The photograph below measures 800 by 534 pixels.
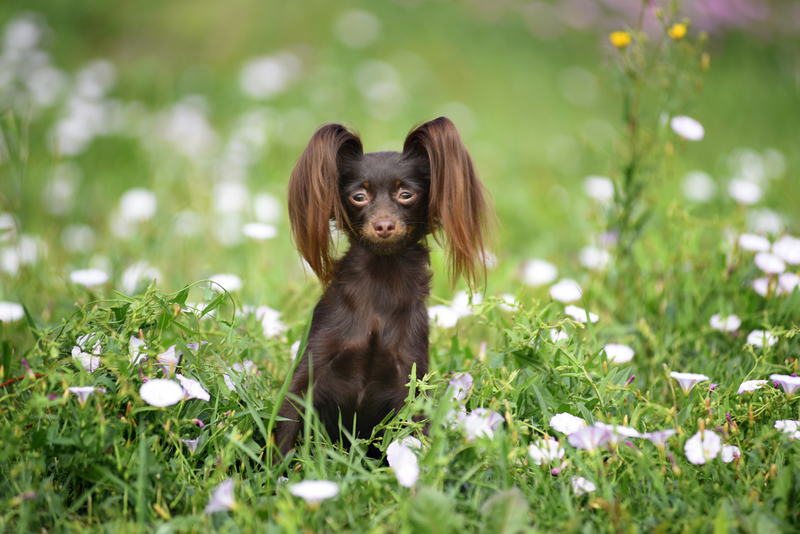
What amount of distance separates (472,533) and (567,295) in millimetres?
1279

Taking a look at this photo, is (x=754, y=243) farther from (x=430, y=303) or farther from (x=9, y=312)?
(x=9, y=312)

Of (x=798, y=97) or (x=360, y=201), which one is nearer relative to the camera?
(x=360, y=201)

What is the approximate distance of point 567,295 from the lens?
2.60 meters

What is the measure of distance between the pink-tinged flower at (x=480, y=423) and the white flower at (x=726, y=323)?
150 centimetres

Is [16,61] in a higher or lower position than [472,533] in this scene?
higher

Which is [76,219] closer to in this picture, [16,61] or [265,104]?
[16,61]

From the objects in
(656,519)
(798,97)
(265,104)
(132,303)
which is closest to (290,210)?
(132,303)

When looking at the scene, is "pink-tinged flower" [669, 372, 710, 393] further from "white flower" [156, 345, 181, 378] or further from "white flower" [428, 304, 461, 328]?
"white flower" [156, 345, 181, 378]

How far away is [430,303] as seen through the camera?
10.8 ft

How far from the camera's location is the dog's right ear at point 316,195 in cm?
195

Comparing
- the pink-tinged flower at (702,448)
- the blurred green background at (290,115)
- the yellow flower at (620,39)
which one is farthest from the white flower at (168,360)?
the yellow flower at (620,39)

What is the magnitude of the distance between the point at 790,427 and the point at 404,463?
45.3 inches

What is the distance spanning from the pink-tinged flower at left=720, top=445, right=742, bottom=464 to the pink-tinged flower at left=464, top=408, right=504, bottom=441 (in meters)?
0.65

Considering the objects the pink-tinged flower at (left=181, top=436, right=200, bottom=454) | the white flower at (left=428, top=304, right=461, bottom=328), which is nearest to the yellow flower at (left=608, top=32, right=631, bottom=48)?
the white flower at (left=428, top=304, right=461, bottom=328)
